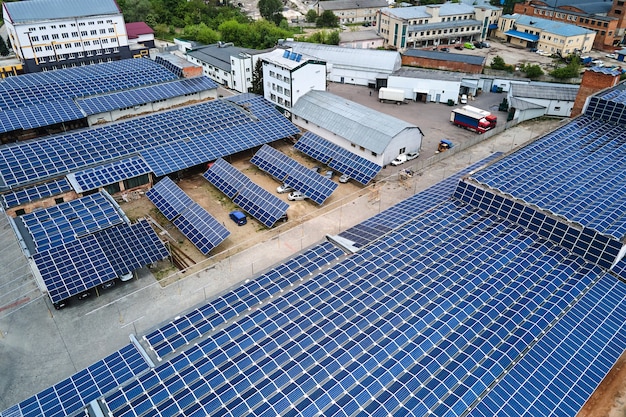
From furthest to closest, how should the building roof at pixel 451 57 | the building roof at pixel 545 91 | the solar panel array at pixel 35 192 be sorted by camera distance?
the building roof at pixel 451 57 → the building roof at pixel 545 91 → the solar panel array at pixel 35 192

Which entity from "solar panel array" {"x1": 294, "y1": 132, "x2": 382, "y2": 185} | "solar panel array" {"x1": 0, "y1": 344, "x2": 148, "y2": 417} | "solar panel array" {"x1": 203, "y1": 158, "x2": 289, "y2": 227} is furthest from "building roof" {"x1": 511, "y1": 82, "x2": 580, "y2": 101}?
"solar panel array" {"x1": 0, "y1": 344, "x2": 148, "y2": 417}

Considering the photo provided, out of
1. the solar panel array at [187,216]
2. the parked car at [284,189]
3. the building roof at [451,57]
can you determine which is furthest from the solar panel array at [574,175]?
the building roof at [451,57]

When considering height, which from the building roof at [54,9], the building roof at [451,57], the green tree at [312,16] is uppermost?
the building roof at [54,9]

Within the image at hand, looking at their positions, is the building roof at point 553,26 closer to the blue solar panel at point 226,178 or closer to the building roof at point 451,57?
the building roof at point 451,57

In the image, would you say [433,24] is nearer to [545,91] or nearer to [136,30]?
[545,91]

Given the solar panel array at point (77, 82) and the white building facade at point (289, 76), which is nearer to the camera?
the white building facade at point (289, 76)

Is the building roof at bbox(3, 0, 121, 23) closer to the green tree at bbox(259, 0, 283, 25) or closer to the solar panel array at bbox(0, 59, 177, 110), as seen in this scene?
the solar panel array at bbox(0, 59, 177, 110)
